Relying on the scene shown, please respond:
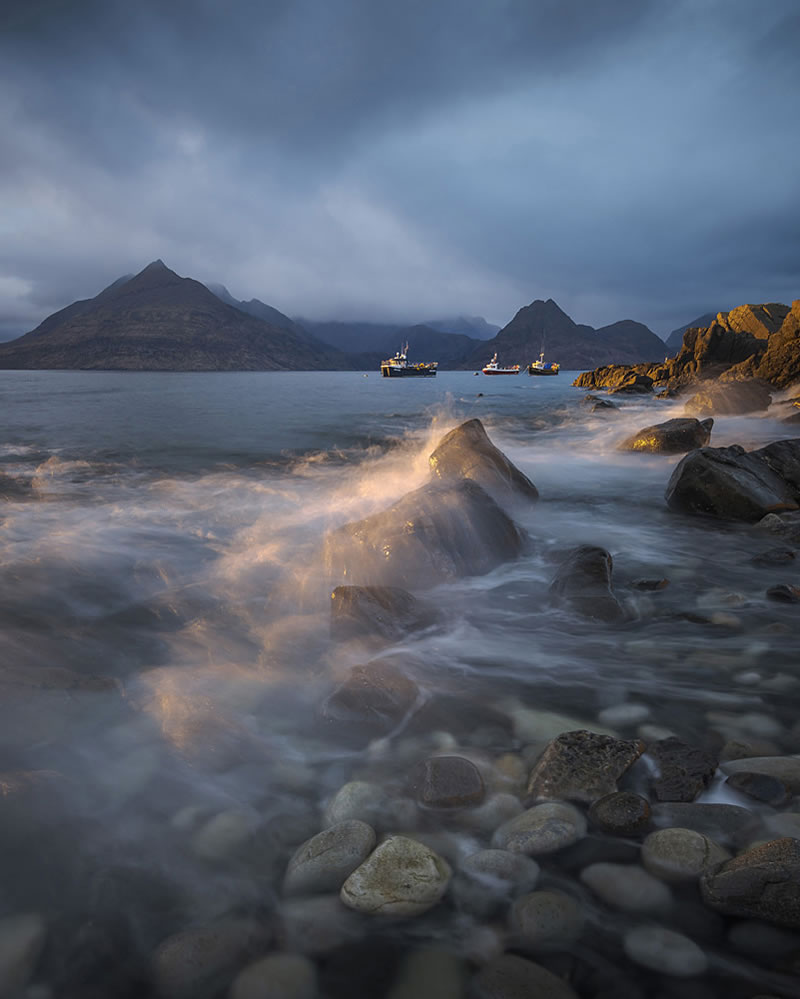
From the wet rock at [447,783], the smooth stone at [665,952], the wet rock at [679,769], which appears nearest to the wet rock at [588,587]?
the wet rock at [679,769]

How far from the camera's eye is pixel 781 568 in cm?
654

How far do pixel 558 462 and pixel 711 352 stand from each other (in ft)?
145

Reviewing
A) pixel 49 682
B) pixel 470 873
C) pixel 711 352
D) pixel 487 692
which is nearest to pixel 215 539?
pixel 49 682

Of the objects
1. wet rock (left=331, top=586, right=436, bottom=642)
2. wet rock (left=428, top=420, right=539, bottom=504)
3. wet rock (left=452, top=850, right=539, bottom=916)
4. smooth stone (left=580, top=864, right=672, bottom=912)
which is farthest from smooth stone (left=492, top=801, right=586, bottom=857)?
wet rock (left=428, top=420, right=539, bottom=504)

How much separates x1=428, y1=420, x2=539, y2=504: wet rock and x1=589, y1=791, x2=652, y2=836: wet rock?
6801 millimetres

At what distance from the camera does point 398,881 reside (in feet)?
7.10

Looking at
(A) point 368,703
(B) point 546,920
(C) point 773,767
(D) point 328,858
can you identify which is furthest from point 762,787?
(A) point 368,703

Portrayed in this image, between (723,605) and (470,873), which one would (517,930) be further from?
(723,605)

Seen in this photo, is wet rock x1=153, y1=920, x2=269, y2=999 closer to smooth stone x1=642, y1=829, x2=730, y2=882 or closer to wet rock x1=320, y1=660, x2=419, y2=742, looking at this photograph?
wet rock x1=320, y1=660, x2=419, y2=742

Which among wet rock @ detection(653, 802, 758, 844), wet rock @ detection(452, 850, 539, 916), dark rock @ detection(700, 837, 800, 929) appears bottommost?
wet rock @ detection(452, 850, 539, 916)

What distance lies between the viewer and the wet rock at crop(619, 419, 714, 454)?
47.5 feet

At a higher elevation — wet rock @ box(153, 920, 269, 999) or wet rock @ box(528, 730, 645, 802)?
wet rock @ box(528, 730, 645, 802)

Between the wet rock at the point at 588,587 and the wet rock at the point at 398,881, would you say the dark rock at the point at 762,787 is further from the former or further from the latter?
the wet rock at the point at 588,587

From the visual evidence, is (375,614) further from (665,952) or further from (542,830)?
(665,952)
